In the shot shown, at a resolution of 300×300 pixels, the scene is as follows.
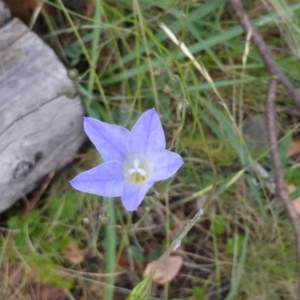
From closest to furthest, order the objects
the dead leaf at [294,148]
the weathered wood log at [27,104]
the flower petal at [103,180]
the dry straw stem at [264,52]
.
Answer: the flower petal at [103,180] < the weathered wood log at [27,104] < the dry straw stem at [264,52] < the dead leaf at [294,148]

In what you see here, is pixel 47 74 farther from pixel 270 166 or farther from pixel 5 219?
pixel 270 166

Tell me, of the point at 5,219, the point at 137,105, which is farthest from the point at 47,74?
the point at 5,219

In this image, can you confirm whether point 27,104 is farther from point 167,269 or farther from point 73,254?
point 167,269

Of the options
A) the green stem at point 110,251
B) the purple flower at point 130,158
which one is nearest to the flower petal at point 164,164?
the purple flower at point 130,158

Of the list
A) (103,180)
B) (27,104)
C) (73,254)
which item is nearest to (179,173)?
(73,254)

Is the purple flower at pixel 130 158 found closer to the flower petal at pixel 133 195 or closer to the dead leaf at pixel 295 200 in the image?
the flower petal at pixel 133 195

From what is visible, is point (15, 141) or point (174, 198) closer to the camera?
point (15, 141)
